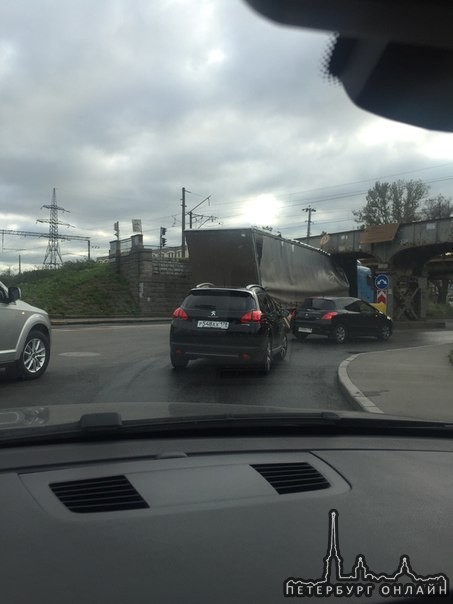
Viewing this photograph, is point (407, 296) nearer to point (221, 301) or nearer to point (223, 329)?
point (221, 301)

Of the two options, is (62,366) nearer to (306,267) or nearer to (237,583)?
(237,583)

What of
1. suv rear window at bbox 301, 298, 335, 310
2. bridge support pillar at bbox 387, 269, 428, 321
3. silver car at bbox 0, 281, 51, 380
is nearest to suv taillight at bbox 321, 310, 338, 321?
suv rear window at bbox 301, 298, 335, 310

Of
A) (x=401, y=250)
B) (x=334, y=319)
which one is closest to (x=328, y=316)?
(x=334, y=319)

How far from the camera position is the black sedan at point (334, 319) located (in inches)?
695

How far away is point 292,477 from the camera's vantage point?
9.08 ft

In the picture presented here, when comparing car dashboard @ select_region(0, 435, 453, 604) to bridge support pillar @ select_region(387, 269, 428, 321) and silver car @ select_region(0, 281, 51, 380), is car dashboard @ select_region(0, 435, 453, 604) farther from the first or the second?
bridge support pillar @ select_region(387, 269, 428, 321)

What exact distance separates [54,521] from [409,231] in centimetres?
3253

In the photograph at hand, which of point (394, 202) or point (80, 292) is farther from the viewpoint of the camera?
point (394, 202)

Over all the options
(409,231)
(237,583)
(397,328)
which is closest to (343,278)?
(397,328)

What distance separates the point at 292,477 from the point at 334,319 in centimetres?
1522

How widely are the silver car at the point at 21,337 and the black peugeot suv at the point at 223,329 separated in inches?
88.6

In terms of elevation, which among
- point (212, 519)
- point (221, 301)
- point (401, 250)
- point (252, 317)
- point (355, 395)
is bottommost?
point (355, 395)

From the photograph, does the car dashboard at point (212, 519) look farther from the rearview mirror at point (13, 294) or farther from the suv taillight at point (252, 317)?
the suv taillight at point (252, 317)

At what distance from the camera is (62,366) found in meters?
10.6
